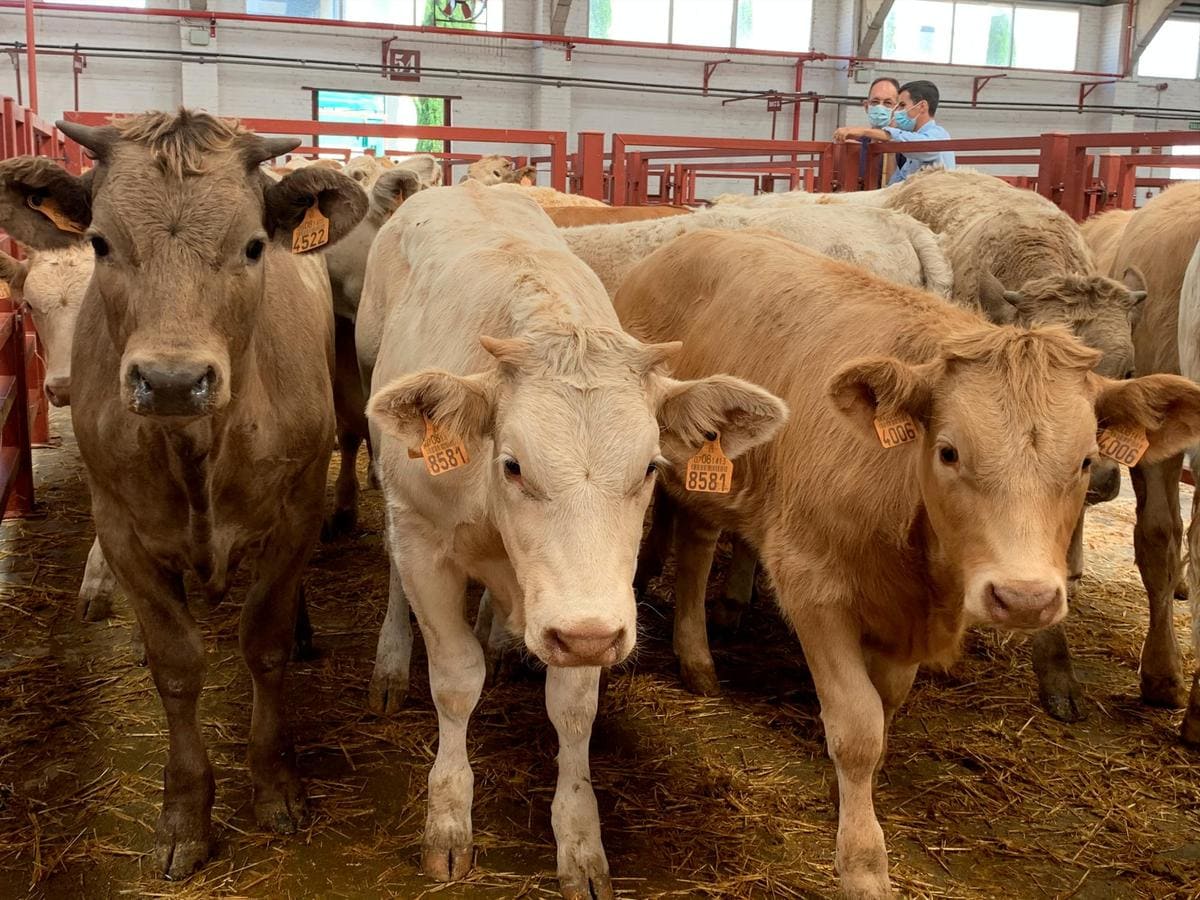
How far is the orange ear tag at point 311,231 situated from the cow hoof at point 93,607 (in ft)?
7.11

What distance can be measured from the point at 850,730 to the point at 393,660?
5.26 feet

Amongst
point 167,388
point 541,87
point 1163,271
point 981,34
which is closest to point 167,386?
point 167,388

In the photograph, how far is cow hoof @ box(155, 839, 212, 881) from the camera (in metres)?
2.63

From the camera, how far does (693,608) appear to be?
12.5ft

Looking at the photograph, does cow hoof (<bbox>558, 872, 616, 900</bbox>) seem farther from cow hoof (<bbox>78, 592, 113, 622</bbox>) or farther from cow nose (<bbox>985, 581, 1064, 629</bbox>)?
cow hoof (<bbox>78, 592, 113, 622</bbox>)

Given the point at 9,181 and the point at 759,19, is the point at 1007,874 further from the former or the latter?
the point at 759,19

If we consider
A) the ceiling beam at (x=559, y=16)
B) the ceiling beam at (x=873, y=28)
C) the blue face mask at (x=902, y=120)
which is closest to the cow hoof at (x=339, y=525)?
the blue face mask at (x=902, y=120)

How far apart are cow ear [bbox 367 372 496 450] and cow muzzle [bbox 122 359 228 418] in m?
0.34

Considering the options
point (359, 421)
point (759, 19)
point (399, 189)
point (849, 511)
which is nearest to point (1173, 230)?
point (849, 511)

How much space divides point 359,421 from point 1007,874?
3.31 m

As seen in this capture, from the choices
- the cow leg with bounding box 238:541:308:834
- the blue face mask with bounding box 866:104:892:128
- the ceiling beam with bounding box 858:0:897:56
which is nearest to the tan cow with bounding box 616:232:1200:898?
the cow leg with bounding box 238:541:308:834

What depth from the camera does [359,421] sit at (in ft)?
16.3

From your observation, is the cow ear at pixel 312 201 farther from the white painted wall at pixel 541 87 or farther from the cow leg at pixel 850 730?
the white painted wall at pixel 541 87

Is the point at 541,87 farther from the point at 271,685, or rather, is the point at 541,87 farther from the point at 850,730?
the point at 850,730
